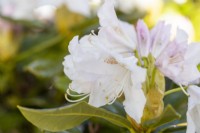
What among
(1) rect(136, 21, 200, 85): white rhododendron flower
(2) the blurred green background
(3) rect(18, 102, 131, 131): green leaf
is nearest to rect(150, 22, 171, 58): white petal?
(1) rect(136, 21, 200, 85): white rhododendron flower

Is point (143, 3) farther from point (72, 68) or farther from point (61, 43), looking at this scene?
point (72, 68)

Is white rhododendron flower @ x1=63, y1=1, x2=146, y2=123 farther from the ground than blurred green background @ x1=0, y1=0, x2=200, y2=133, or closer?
farther from the ground

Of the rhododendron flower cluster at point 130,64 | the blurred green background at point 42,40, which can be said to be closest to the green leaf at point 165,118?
the rhododendron flower cluster at point 130,64

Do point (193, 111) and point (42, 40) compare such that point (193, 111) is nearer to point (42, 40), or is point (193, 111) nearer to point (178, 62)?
point (178, 62)

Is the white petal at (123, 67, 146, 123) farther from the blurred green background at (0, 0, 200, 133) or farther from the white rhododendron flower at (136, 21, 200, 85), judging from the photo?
the blurred green background at (0, 0, 200, 133)

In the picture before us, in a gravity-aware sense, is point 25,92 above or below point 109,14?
below

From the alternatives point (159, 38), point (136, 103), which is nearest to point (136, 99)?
point (136, 103)

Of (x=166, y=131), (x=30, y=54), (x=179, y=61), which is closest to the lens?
(x=179, y=61)

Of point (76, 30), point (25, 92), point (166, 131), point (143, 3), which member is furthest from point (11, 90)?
point (166, 131)
